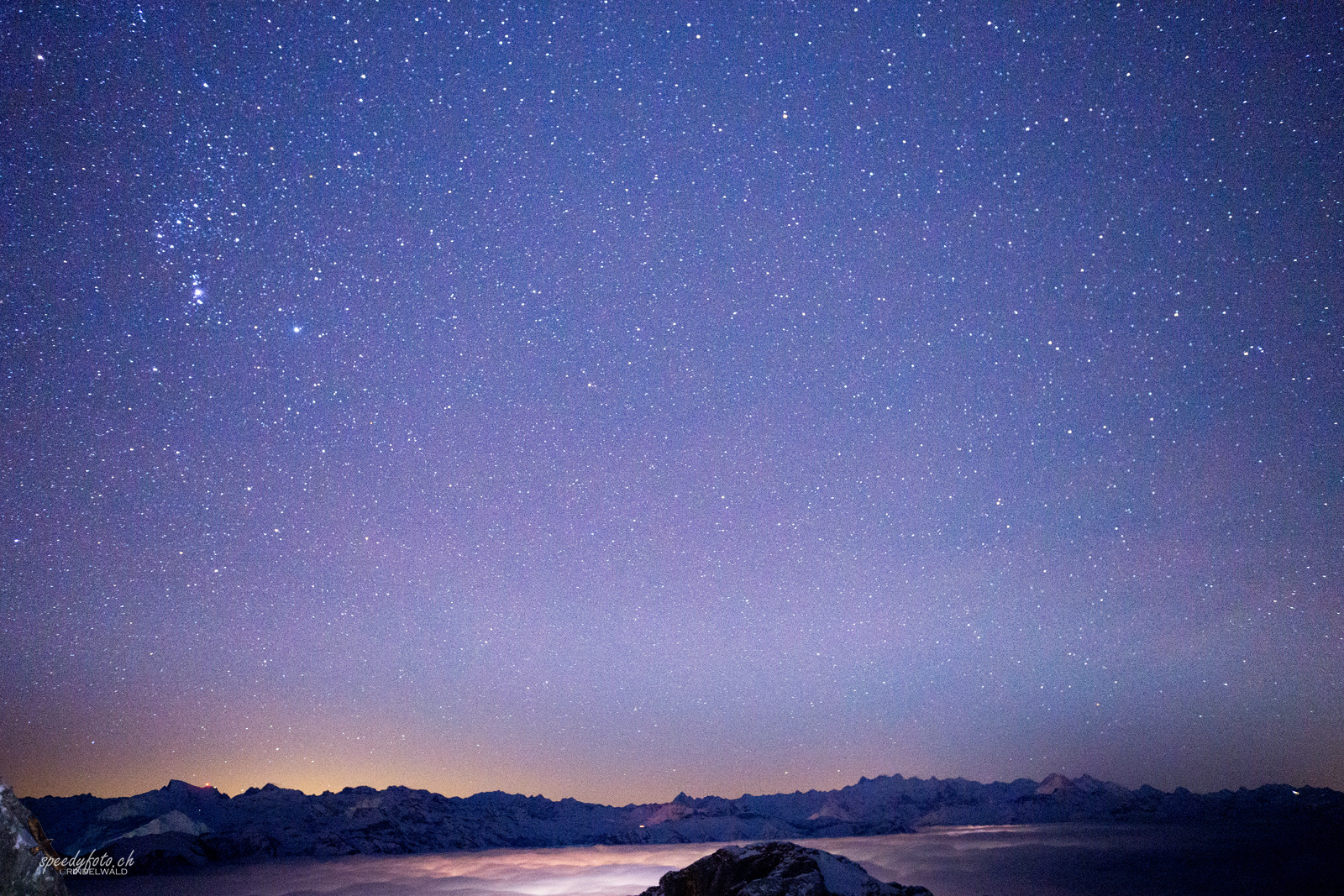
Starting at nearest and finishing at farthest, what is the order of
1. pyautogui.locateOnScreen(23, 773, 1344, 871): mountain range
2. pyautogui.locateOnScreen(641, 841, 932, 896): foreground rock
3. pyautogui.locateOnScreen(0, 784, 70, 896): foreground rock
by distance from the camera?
pyautogui.locateOnScreen(0, 784, 70, 896): foreground rock → pyautogui.locateOnScreen(641, 841, 932, 896): foreground rock → pyautogui.locateOnScreen(23, 773, 1344, 871): mountain range

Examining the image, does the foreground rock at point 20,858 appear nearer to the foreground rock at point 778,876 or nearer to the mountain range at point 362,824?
the foreground rock at point 778,876

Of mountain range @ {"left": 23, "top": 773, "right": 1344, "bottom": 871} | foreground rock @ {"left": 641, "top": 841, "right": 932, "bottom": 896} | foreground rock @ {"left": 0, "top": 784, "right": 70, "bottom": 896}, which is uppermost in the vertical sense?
foreground rock @ {"left": 0, "top": 784, "right": 70, "bottom": 896}

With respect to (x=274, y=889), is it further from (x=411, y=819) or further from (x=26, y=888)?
(x=411, y=819)

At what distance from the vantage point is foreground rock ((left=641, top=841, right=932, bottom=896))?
8.70 metres

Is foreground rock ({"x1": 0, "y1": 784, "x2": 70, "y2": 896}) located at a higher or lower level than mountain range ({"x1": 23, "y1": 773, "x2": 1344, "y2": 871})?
higher

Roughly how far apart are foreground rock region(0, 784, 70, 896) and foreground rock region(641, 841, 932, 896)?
24.9ft

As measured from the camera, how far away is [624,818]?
179000 millimetres

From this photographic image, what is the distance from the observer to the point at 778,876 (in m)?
8.98

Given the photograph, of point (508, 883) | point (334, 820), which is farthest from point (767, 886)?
point (334, 820)

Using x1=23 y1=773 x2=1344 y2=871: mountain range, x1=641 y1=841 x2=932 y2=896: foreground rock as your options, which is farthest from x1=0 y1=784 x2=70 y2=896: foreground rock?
x1=23 y1=773 x2=1344 y2=871: mountain range

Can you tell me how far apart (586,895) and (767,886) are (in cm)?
2747

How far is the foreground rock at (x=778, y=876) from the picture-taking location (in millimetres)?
8703

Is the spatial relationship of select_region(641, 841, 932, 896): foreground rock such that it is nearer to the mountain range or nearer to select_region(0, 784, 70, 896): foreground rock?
select_region(0, 784, 70, 896): foreground rock

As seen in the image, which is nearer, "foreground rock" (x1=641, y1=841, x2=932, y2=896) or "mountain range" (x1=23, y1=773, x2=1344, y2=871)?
"foreground rock" (x1=641, y1=841, x2=932, y2=896)
